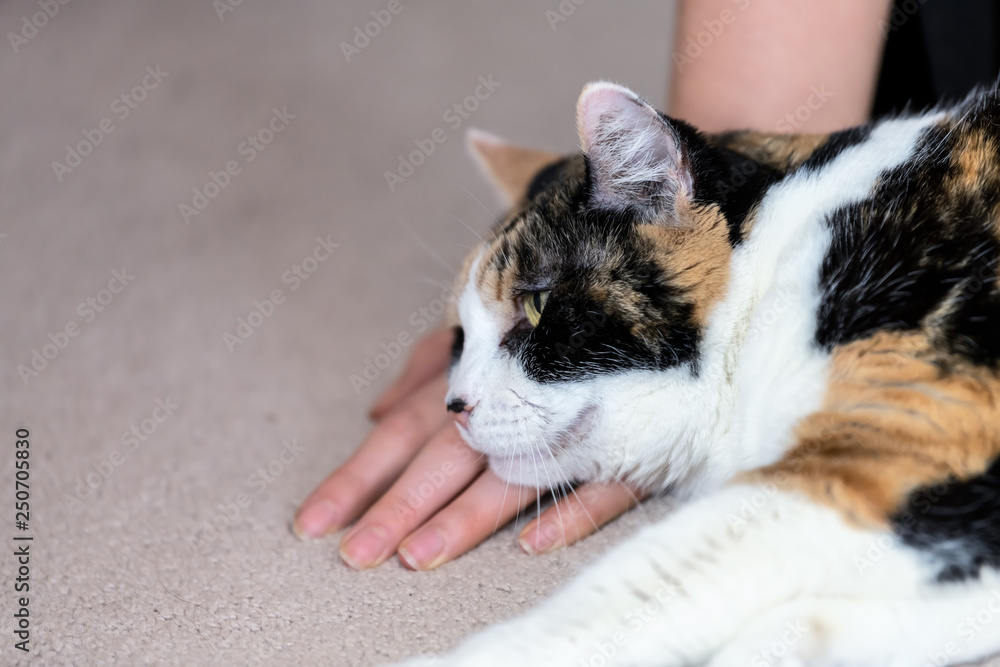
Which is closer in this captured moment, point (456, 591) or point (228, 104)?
point (456, 591)

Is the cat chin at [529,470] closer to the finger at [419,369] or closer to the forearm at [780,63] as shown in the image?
the finger at [419,369]

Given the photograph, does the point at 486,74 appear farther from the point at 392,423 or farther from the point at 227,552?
the point at 227,552

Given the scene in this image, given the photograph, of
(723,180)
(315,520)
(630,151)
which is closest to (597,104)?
(630,151)

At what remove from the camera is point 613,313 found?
0.88 meters

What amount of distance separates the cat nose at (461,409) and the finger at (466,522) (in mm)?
124

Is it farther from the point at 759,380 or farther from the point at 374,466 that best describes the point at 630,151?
the point at 374,466

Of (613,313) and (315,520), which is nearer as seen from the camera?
(613,313)

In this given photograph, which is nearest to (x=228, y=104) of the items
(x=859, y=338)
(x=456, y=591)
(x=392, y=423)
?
(x=392, y=423)

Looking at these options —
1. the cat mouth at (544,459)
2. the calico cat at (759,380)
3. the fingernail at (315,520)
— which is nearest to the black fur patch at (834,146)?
the calico cat at (759,380)

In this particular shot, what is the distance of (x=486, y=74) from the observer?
2.43 metres

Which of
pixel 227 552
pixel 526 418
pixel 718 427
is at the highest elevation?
pixel 718 427

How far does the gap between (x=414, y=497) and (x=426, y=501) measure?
0.02 metres

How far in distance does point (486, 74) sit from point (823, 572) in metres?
2.02

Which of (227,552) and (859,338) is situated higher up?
(859,338)
